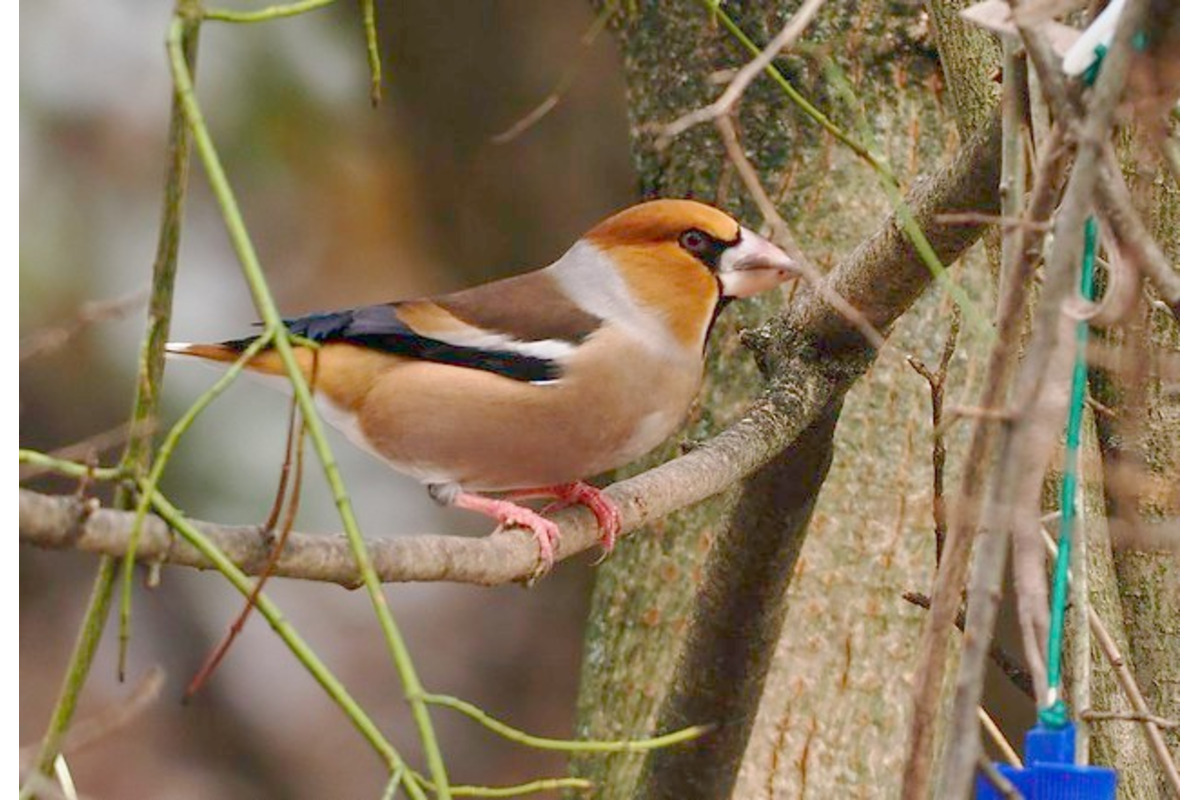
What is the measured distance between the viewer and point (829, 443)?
1945mm

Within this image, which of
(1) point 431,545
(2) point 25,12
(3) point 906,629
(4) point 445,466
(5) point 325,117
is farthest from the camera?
(5) point 325,117

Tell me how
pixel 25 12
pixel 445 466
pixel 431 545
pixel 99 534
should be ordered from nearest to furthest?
1. pixel 99 534
2. pixel 431 545
3. pixel 445 466
4. pixel 25 12

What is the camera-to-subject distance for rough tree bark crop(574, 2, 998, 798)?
7.41 feet

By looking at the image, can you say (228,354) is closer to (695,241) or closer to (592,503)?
(592,503)

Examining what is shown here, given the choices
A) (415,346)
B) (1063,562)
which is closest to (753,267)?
(415,346)

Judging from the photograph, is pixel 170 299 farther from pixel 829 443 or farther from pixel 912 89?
pixel 912 89

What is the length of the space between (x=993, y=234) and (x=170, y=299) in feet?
3.56

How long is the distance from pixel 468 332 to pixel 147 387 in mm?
830

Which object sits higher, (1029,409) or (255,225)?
(255,225)

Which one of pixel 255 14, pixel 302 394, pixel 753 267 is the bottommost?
pixel 302 394

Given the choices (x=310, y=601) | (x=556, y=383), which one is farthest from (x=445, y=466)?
(x=310, y=601)

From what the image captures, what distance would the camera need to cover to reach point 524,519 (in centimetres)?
172

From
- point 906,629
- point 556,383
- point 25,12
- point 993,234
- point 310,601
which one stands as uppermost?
point 25,12

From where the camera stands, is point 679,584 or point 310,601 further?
point 310,601
